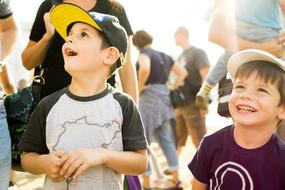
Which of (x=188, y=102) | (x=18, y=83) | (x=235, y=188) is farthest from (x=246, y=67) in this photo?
(x=18, y=83)

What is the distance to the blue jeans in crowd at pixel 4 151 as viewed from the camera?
6.96ft

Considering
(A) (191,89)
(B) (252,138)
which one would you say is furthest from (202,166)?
(A) (191,89)

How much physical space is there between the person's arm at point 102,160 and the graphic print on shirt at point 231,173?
0.99 ft

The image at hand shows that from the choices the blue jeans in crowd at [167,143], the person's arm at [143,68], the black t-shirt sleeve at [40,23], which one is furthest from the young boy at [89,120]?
the blue jeans in crowd at [167,143]

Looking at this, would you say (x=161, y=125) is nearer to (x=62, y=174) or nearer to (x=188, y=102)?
(x=188, y=102)

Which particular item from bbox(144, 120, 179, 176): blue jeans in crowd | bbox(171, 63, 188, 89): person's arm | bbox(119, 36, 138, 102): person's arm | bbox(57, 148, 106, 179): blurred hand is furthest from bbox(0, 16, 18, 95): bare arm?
bbox(171, 63, 188, 89): person's arm

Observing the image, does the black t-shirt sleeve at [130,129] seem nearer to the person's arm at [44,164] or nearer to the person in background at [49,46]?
the person's arm at [44,164]

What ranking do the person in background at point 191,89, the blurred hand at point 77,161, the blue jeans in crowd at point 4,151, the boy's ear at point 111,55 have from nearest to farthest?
the blurred hand at point 77,161
the boy's ear at point 111,55
the blue jeans in crowd at point 4,151
the person in background at point 191,89

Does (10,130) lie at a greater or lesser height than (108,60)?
lesser

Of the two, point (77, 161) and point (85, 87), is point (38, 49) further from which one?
A: point (77, 161)

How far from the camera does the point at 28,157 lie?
74.9 inches

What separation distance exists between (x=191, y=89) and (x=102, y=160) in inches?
173

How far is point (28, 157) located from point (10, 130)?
43 centimetres

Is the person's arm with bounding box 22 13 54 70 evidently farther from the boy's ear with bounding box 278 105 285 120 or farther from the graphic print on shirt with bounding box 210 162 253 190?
the boy's ear with bounding box 278 105 285 120
